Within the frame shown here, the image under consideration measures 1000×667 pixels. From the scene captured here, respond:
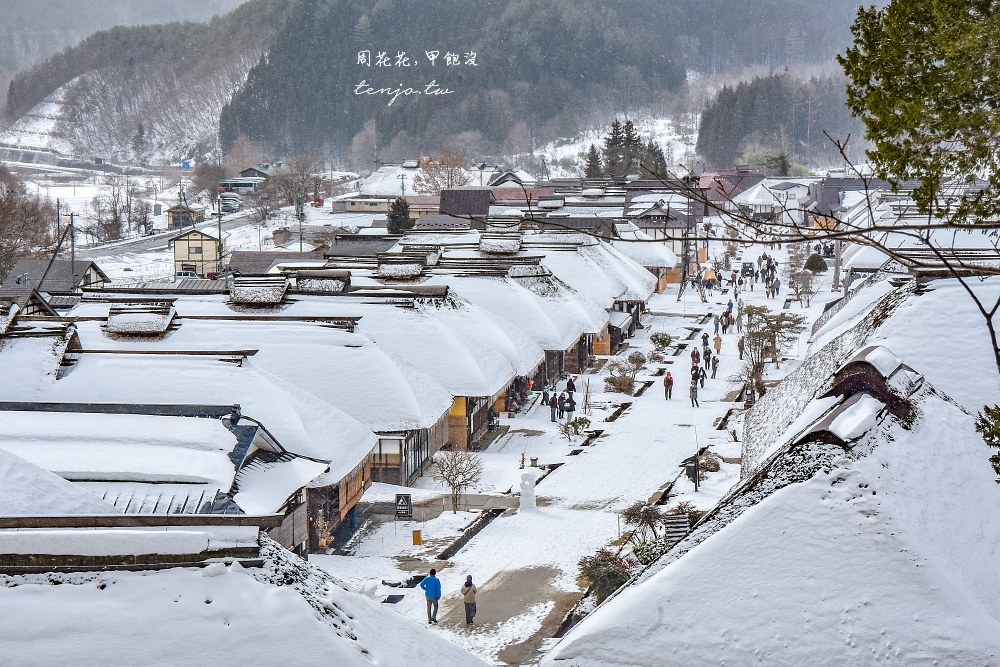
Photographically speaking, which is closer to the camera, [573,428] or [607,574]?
[607,574]

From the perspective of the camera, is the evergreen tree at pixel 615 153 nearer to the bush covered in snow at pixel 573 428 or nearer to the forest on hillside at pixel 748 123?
the forest on hillside at pixel 748 123

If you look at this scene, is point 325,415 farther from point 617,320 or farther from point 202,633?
point 617,320

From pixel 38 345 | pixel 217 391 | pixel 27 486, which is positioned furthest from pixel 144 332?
pixel 27 486

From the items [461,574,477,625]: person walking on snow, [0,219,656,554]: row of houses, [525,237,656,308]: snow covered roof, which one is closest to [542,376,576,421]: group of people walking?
[0,219,656,554]: row of houses

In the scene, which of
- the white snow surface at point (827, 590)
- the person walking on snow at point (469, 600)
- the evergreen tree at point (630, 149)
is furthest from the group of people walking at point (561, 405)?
the evergreen tree at point (630, 149)

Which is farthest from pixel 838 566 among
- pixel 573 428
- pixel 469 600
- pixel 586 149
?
pixel 586 149

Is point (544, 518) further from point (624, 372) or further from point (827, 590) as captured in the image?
point (624, 372)
